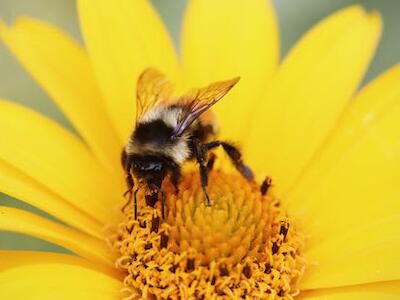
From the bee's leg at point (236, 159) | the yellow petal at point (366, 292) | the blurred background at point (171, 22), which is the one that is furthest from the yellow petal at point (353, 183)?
the blurred background at point (171, 22)

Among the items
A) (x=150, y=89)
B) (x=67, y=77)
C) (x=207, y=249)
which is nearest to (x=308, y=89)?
(x=150, y=89)

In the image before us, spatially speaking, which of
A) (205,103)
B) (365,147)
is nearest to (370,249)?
(365,147)

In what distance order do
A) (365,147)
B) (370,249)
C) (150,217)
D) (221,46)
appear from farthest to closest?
(221,46)
(365,147)
(150,217)
(370,249)

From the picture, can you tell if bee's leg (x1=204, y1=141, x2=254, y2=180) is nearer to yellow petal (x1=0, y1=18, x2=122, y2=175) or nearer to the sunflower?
the sunflower

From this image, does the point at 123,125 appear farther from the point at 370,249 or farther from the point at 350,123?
the point at 370,249

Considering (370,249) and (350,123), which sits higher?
(350,123)
